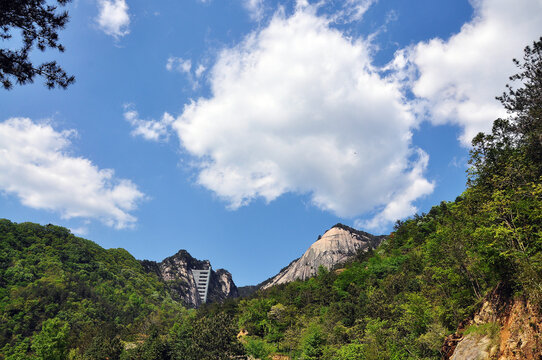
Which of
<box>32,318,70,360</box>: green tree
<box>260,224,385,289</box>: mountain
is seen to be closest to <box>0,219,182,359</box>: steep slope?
<box>32,318,70,360</box>: green tree

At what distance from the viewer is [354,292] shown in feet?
195

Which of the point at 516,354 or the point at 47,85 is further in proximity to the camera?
the point at 516,354

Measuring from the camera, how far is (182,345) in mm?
52719

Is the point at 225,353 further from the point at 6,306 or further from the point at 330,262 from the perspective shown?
the point at 330,262

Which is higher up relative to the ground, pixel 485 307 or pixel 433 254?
pixel 433 254

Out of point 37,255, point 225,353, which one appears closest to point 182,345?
point 225,353

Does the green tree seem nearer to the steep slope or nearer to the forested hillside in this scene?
the steep slope

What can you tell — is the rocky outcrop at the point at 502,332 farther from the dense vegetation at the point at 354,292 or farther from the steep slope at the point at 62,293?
the steep slope at the point at 62,293

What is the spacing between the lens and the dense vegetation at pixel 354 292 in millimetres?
17094

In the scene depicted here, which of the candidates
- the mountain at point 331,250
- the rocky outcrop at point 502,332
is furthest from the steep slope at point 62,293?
the mountain at point 331,250

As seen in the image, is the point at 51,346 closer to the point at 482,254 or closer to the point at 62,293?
the point at 482,254

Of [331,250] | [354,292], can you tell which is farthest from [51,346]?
[331,250]

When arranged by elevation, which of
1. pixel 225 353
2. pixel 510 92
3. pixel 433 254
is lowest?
pixel 225 353

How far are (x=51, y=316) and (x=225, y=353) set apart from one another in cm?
7714
